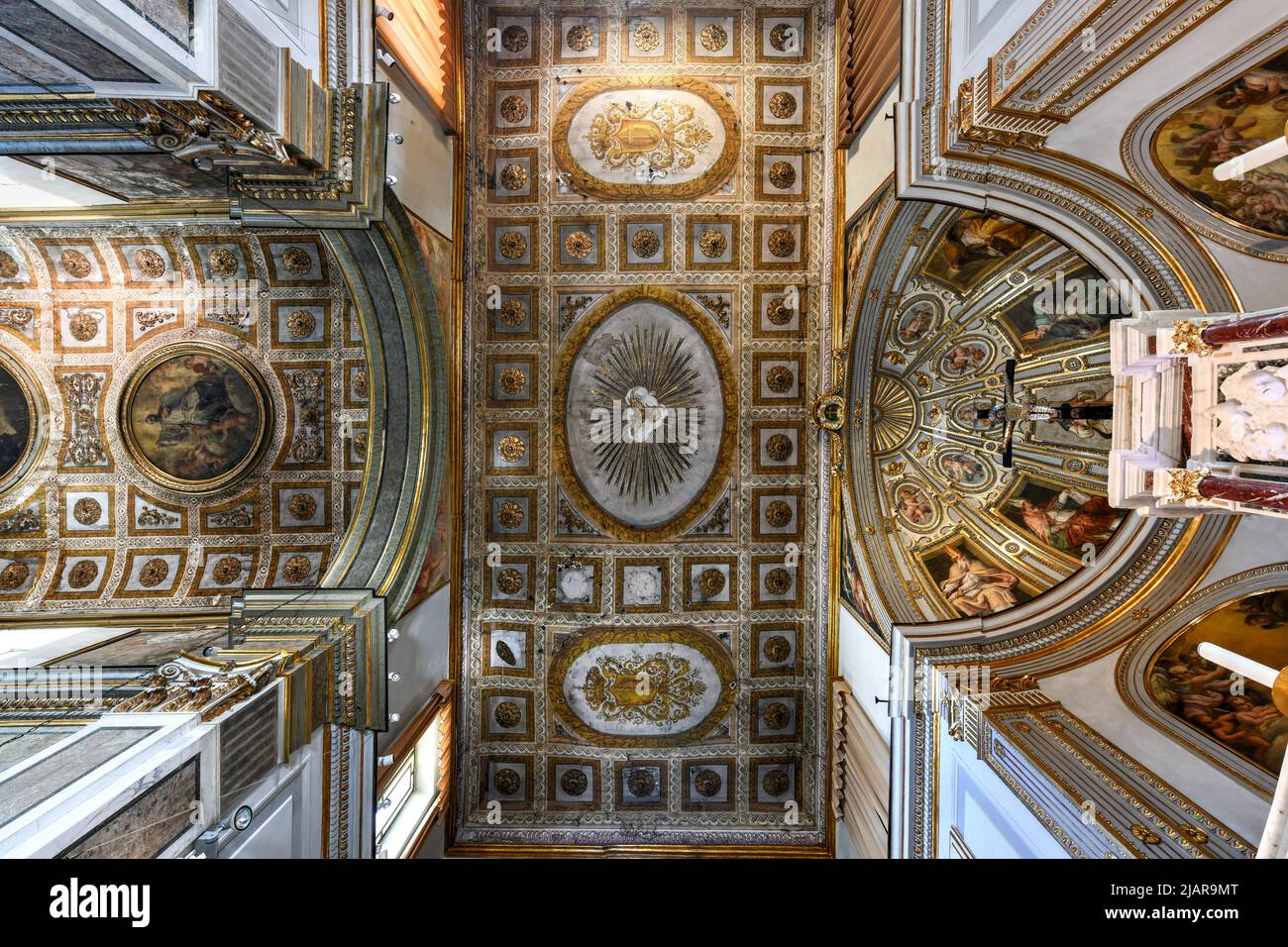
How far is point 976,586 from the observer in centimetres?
776

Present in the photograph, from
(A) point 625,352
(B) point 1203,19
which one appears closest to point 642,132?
(A) point 625,352

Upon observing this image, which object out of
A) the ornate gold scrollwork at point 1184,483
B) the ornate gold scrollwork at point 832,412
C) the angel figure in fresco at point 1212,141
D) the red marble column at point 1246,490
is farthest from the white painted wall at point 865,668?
the angel figure in fresco at point 1212,141

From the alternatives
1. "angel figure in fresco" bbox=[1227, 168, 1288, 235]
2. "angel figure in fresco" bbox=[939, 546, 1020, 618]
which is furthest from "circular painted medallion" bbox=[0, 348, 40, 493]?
"angel figure in fresco" bbox=[1227, 168, 1288, 235]

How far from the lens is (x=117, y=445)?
835cm

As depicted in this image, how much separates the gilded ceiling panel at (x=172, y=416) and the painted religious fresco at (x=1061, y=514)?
974 centimetres

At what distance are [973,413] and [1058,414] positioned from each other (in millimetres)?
2209

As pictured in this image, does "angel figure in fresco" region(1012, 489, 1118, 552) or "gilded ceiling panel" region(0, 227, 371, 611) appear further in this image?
"gilded ceiling panel" region(0, 227, 371, 611)

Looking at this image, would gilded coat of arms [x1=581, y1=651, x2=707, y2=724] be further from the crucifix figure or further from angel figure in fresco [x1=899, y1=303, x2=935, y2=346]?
angel figure in fresco [x1=899, y1=303, x2=935, y2=346]

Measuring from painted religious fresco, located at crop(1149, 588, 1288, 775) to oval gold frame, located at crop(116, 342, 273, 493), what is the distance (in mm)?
11998

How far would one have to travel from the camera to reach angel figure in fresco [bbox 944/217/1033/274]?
281 inches

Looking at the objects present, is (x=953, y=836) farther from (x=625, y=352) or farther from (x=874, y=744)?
(x=625, y=352)

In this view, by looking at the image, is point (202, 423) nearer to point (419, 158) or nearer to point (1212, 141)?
point (419, 158)

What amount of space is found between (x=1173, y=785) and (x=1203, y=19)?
6140 millimetres

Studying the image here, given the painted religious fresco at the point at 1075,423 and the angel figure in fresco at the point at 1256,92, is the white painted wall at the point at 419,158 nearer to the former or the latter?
the angel figure in fresco at the point at 1256,92
